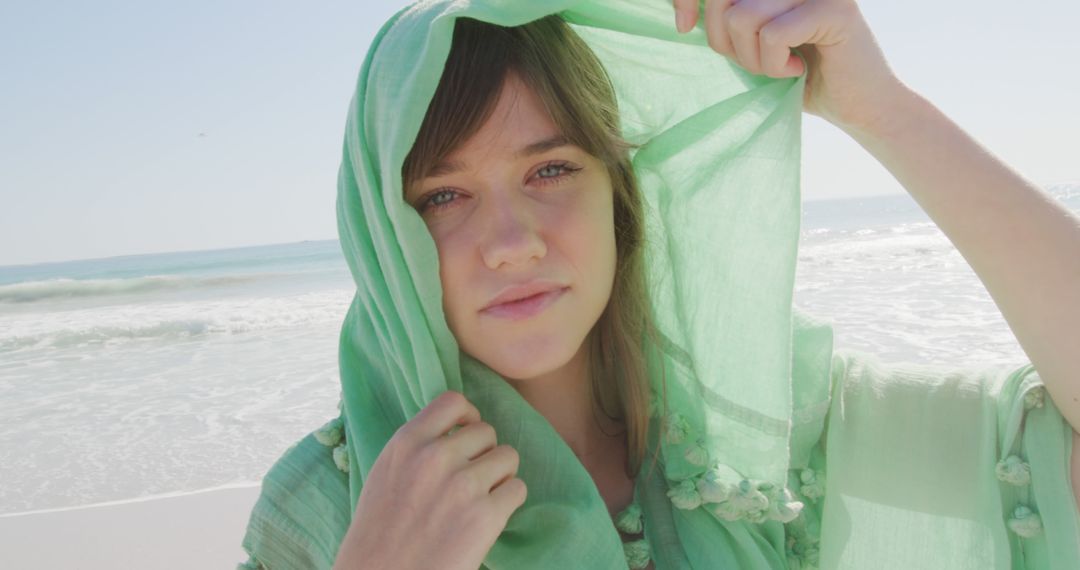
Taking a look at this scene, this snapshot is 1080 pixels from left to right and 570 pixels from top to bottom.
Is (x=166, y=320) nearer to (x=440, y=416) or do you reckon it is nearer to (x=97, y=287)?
(x=97, y=287)

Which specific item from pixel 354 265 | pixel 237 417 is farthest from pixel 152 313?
pixel 354 265

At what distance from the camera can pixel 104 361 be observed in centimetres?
830

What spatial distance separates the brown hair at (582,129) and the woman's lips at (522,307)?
278mm

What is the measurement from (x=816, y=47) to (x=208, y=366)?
7.28 m

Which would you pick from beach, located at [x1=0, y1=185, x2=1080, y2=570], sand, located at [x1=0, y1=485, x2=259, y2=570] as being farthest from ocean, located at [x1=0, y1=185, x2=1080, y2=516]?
sand, located at [x1=0, y1=485, x2=259, y2=570]

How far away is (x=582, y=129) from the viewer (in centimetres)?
148

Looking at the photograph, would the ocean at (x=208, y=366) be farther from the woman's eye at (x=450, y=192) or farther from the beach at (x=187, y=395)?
the woman's eye at (x=450, y=192)

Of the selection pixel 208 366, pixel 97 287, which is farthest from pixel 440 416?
pixel 97 287

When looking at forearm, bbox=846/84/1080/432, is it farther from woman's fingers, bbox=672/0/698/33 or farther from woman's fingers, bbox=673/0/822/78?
woman's fingers, bbox=672/0/698/33

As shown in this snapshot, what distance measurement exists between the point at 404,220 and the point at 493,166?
20 centimetres

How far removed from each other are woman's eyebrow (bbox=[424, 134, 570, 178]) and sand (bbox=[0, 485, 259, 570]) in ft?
7.34

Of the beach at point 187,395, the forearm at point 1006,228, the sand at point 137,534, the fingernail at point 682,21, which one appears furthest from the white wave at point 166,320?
the forearm at point 1006,228

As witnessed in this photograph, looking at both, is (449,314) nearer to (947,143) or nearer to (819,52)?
(819,52)

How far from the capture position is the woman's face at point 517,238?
4.43ft
